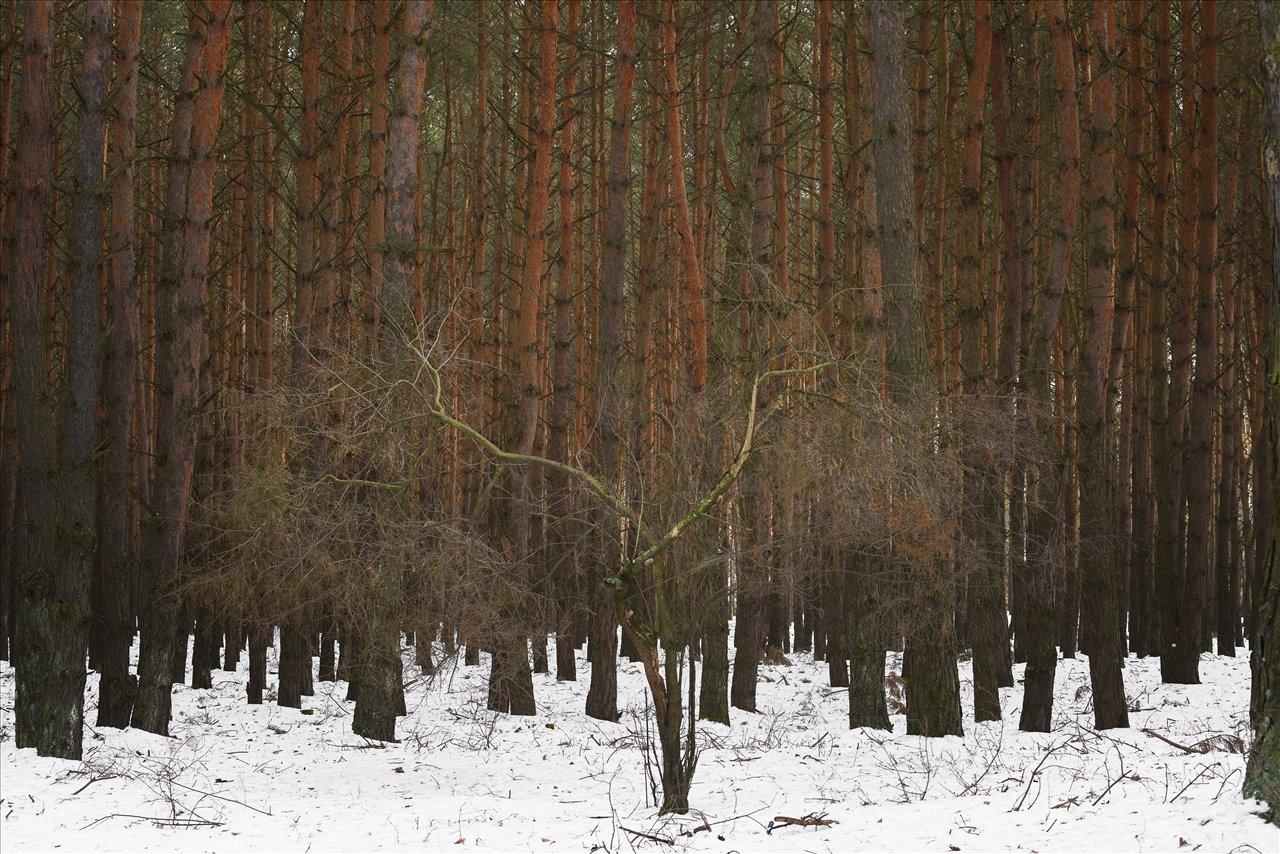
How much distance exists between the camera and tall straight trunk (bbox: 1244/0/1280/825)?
517 centimetres

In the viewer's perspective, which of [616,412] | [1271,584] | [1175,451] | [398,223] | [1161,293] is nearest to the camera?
[1271,584]

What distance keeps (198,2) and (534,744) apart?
763cm

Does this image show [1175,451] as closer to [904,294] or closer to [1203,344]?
[1203,344]

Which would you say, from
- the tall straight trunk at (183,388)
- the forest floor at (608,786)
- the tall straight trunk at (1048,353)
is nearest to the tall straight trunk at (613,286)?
the forest floor at (608,786)

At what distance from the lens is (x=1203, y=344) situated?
14.3m

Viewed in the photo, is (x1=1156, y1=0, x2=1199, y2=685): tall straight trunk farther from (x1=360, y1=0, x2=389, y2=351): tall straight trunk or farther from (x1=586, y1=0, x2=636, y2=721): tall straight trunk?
(x1=360, y1=0, x2=389, y2=351): tall straight trunk

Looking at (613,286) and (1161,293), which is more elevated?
(1161,293)

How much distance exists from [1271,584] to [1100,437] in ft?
18.1

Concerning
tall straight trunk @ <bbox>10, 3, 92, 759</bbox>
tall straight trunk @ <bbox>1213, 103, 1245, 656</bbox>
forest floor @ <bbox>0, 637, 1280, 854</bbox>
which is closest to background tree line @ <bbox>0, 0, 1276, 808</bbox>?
tall straight trunk @ <bbox>10, 3, 92, 759</bbox>

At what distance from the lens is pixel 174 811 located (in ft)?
23.4

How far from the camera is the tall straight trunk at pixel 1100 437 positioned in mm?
10594

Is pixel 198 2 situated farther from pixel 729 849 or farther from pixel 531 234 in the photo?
pixel 729 849

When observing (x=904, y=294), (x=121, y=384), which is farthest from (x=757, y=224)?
(x=121, y=384)

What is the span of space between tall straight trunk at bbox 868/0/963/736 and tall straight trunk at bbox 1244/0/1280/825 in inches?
168
